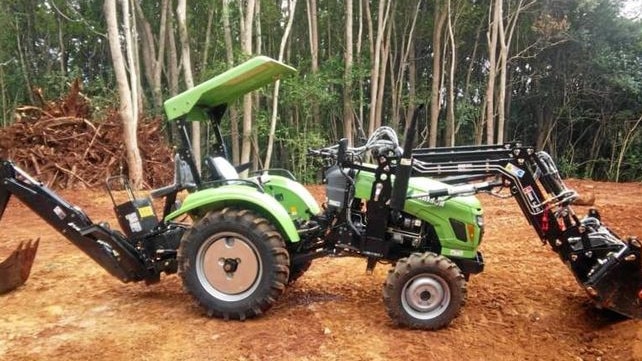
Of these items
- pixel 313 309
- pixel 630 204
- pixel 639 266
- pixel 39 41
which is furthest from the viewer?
pixel 39 41

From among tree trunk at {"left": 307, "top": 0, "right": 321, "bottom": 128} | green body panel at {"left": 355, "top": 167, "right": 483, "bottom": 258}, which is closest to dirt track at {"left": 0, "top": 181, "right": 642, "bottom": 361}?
green body panel at {"left": 355, "top": 167, "right": 483, "bottom": 258}

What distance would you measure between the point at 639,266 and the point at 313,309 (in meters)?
2.28

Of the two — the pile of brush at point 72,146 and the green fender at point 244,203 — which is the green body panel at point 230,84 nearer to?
the green fender at point 244,203

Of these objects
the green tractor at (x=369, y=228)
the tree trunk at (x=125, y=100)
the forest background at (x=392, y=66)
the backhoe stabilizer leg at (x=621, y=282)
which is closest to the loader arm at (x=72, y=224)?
the green tractor at (x=369, y=228)

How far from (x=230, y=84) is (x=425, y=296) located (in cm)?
206

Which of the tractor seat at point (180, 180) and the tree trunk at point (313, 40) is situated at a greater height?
the tree trunk at point (313, 40)

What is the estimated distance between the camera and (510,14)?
57.0 feet

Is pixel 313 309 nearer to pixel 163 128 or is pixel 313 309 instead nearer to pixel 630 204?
pixel 630 204

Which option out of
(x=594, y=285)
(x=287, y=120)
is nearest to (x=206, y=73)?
(x=287, y=120)

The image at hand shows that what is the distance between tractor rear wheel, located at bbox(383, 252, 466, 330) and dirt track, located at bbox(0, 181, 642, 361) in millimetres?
101

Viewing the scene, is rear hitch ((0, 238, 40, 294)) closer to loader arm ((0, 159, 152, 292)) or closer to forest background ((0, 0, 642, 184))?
loader arm ((0, 159, 152, 292))

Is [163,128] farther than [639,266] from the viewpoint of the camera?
Yes

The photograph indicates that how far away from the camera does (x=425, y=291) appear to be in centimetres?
378

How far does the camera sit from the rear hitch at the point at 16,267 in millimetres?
4566
